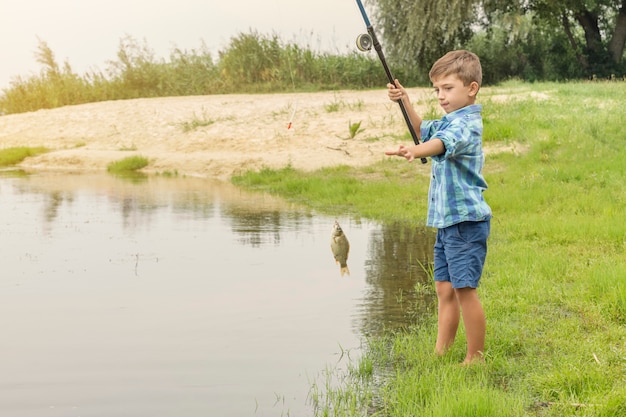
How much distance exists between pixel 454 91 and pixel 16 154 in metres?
17.0

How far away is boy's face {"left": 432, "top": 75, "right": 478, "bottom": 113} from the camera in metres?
4.78

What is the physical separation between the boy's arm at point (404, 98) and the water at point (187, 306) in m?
1.33

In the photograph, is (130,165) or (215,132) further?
(215,132)

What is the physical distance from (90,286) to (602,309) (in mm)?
3767

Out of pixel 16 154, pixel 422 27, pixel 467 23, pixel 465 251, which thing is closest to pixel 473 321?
pixel 465 251

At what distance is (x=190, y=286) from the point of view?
7094 mm

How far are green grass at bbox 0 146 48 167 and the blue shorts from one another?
16466 millimetres

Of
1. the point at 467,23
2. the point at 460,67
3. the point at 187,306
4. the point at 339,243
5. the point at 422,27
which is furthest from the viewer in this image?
the point at 467,23

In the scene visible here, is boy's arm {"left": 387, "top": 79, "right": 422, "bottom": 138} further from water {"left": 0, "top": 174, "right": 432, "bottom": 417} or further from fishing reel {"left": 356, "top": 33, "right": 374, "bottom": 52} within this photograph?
water {"left": 0, "top": 174, "right": 432, "bottom": 417}

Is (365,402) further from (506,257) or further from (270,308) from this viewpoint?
(506,257)

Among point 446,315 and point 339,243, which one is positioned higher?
point 339,243

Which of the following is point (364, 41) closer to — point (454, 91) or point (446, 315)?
point (454, 91)

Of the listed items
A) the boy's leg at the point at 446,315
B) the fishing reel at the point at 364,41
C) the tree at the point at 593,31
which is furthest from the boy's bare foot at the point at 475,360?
the tree at the point at 593,31

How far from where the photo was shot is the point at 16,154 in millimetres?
20156
